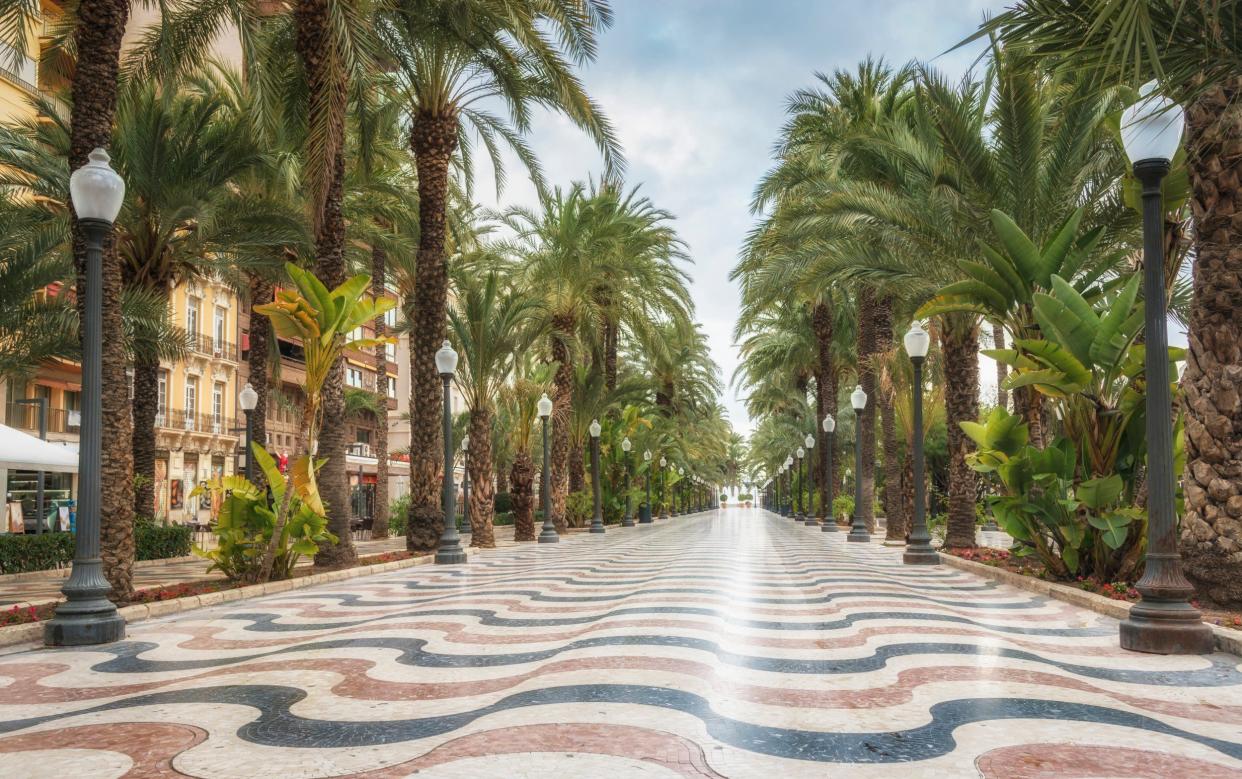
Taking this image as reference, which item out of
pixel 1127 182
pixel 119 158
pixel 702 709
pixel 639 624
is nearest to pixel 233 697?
pixel 702 709

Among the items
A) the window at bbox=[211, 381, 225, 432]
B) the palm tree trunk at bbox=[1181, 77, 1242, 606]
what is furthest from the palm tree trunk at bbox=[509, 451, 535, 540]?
the window at bbox=[211, 381, 225, 432]

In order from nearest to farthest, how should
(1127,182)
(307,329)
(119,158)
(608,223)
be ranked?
(1127,182), (307,329), (119,158), (608,223)

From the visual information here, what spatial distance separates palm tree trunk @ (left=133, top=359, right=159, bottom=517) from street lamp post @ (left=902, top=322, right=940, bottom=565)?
13.5 meters

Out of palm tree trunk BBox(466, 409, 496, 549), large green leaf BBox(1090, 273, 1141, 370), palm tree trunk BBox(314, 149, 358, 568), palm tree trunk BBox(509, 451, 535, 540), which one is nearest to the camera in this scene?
large green leaf BBox(1090, 273, 1141, 370)

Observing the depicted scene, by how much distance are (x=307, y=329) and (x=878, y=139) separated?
10.0 m

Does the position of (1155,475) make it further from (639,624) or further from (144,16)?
(144,16)

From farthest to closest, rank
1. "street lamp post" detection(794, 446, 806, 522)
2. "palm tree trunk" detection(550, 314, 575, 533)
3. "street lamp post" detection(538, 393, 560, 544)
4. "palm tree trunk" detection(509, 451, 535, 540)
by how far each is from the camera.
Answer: "street lamp post" detection(794, 446, 806, 522) < "palm tree trunk" detection(550, 314, 575, 533) < "palm tree trunk" detection(509, 451, 535, 540) < "street lamp post" detection(538, 393, 560, 544)

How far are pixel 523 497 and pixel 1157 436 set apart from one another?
2030cm

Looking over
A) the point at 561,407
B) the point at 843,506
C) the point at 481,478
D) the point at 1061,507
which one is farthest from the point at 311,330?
the point at 843,506

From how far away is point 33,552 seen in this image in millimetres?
15297

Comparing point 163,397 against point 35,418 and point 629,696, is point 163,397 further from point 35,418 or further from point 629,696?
point 629,696

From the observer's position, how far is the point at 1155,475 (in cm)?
686

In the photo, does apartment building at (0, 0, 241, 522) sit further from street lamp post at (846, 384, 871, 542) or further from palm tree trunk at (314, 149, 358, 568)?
street lamp post at (846, 384, 871, 542)

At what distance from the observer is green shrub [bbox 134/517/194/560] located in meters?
17.4
